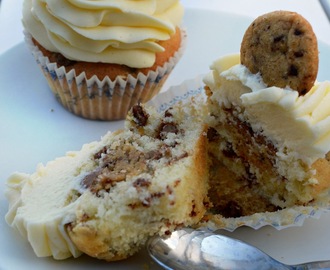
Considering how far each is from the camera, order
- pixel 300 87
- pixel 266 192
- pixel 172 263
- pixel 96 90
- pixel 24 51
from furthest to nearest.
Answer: pixel 24 51, pixel 96 90, pixel 266 192, pixel 300 87, pixel 172 263

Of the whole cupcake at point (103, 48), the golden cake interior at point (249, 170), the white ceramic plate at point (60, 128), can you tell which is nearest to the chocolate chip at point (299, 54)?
the golden cake interior at point (249, 170)

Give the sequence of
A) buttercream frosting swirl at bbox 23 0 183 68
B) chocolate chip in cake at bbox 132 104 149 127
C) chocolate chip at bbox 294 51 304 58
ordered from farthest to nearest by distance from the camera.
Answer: buttercream frosting swirl at bbox 23 0 183 68, chocolate chip in cake at bbox 132 104 149 127, chocolate chip at bbox 294 51 304 58

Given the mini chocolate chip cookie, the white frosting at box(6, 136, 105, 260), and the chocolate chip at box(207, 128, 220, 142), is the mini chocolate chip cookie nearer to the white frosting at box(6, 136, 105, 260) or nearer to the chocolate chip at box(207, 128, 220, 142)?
the chocolate chip at box(207, 128, 220, 142)

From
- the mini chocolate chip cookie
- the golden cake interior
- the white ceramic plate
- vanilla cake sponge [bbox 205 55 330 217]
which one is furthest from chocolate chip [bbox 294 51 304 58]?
the white ceramic plate

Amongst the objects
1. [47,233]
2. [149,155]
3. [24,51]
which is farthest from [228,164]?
[24,51]

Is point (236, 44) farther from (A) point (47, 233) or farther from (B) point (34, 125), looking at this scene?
(A) point (47, 233)

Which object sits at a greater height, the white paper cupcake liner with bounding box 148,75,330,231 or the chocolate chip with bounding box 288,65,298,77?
the chocolate chip with bounding box 288,65,298,77
